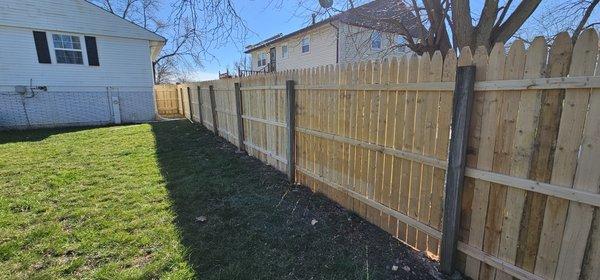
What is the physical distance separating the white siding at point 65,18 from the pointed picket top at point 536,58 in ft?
54.8

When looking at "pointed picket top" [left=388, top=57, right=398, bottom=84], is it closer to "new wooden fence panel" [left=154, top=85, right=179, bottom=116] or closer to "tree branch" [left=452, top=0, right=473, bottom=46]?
"tree branch" [left=452, top=0, right=473, bottom=46]

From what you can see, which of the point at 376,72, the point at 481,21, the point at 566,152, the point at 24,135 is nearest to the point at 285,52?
the point at 24,135

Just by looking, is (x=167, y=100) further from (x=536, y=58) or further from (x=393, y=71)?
(x=536, y=58)

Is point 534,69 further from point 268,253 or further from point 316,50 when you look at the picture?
point 316,50

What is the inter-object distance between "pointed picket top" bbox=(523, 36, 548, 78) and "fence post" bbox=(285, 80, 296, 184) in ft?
11.2

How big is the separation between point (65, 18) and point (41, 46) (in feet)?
5.24

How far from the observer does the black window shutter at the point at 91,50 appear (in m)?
13.8

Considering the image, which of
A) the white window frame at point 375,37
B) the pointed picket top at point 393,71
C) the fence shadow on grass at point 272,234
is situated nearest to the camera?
the fence shadow on grass at point 272,234

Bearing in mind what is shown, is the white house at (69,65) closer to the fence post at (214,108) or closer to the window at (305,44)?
the fence post at (214,108)

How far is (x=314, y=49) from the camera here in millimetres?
18859

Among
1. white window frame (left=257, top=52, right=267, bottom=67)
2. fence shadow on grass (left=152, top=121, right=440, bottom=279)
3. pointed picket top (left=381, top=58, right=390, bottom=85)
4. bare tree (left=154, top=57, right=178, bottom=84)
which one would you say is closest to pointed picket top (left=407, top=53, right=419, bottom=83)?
pointed picket top (left=381, top=58, right=390, bottom=85)

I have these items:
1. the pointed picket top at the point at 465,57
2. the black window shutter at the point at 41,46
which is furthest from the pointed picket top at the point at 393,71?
the black window shutter at the point at 41,46

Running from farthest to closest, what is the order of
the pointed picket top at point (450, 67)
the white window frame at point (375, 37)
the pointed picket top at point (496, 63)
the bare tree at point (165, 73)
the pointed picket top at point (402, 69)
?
the bare tree at point (165, 73)
the white window frame at point (375, 37)
the pointed picket top at point (402, 69)
the pointed picket top at point (450, 67)
the pointed picket top at point (496, 63)

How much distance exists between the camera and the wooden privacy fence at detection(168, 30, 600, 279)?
1925mm
